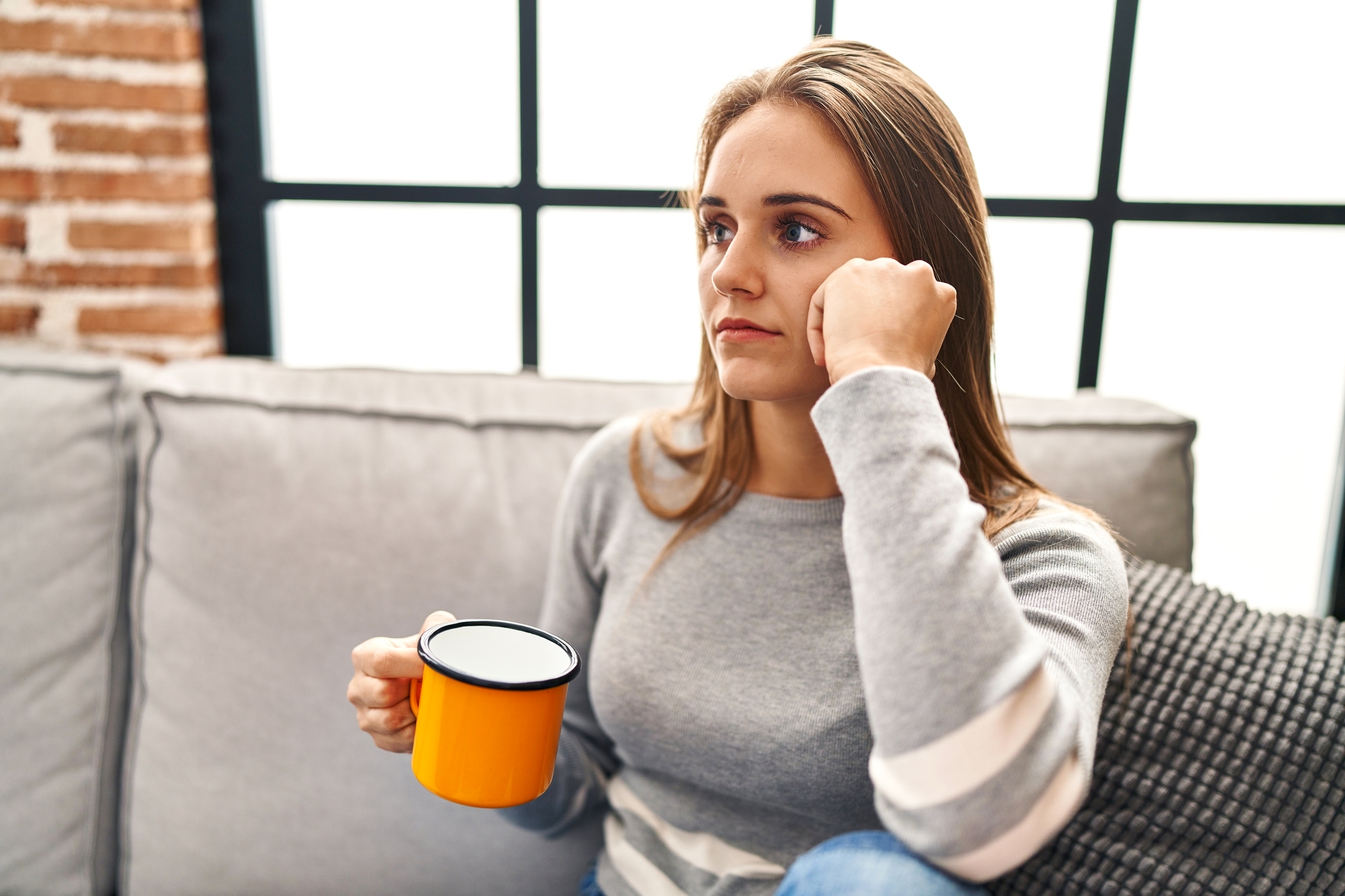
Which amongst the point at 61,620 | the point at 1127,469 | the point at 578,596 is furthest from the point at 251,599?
the point at 1127,469

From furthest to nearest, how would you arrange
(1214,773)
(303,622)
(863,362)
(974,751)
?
(303,622), (1214,773), (863,362), (974,751)

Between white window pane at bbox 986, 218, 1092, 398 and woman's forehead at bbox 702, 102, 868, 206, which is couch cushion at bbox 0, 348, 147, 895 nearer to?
woman's forehead at bbox 702, 102, 868, 206

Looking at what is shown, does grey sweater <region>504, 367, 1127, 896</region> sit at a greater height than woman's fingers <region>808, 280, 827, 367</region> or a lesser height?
lesser

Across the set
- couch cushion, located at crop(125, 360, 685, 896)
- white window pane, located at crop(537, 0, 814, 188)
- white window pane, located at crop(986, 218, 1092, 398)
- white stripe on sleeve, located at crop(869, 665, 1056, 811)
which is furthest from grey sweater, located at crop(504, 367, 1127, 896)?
white window pane, located at crop(986, 218, 1092, 398)

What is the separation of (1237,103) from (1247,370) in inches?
18.6

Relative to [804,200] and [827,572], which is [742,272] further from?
[827,572]

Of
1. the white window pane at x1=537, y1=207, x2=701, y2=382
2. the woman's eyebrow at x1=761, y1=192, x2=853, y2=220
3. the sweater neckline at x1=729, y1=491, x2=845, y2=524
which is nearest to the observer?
the woman's eyebrow at x1=761, y1=192, x2=853, y2=220

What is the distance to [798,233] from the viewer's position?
31.2 inches

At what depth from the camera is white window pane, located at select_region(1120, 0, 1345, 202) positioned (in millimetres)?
1371

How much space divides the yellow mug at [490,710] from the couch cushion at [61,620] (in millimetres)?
714

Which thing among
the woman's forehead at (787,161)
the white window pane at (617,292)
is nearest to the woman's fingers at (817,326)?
the woman's forehead at (787,161)

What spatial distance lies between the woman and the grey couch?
156 mm

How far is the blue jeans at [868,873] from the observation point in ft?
1.83

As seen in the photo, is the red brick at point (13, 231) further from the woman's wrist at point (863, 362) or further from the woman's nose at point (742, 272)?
the woman's wrist at point (863, 362)
